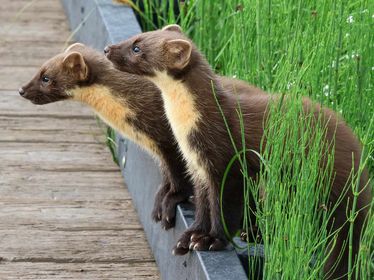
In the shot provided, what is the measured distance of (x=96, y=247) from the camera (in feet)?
16.8

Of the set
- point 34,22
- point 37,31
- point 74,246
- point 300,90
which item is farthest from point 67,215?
point 34,22

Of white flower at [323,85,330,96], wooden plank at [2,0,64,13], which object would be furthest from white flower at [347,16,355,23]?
wooden plank at [2,0,64,13]

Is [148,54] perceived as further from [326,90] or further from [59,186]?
[59,186]

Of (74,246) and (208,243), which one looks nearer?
(208,243)

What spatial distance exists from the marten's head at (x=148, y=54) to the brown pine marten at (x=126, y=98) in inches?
9.4

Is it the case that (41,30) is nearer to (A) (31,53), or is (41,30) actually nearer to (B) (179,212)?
(A) (31,53)

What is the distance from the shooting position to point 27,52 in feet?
25.3

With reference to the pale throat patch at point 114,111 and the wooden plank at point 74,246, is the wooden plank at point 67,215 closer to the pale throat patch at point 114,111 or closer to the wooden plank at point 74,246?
the wooden plank at point 74,246

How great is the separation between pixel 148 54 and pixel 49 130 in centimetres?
212

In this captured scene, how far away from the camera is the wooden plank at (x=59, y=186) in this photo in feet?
18.6

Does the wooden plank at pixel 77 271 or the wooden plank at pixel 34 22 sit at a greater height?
the wooden plank at pixel 77 271

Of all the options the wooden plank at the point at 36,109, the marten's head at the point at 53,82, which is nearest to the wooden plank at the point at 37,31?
the wooden plank at the point at 36,109

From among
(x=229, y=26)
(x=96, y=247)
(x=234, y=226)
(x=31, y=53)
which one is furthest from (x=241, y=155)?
(x=31, y=53)

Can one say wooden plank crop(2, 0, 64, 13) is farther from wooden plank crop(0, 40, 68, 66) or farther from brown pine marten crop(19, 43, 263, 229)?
brown pine marten crop(19, 43, 263, 229)
